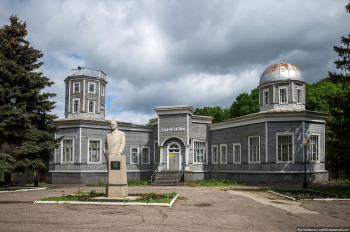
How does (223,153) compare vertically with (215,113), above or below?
below

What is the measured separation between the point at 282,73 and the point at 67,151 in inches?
785

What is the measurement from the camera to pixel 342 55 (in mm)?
19500

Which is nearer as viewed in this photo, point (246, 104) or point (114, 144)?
point (114, 144)

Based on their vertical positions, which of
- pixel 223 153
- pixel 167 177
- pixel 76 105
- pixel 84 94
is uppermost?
pixel 84 94

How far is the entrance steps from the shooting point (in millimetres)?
26359

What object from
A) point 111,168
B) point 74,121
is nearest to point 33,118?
point 74,121

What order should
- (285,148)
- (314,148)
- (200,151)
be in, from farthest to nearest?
1. (200,151)
2. (314,148)
3. (285,148)

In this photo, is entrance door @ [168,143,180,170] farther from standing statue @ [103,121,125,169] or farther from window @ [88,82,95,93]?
standing statue @ [103,121,125,169]

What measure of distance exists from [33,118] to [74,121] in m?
6.21

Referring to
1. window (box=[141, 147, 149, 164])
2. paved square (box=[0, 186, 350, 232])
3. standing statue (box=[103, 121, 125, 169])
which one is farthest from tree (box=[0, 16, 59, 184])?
window (box=[141, 147, 149, 164])

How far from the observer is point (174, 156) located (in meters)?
29.0

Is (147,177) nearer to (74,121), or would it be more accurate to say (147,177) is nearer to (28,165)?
(74,121)

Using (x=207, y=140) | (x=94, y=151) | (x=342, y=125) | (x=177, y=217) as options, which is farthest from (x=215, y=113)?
(x=177, y=217)

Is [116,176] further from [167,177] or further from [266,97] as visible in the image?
[266,97]
